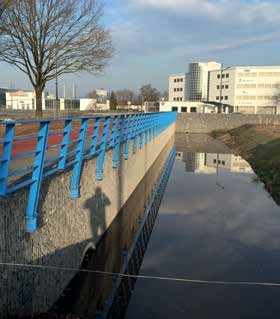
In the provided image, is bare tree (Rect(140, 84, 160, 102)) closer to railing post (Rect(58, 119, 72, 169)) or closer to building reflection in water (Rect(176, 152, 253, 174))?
building reflection in water (Rect(176, 152, 253, 174))

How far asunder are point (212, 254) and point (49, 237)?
4.68m

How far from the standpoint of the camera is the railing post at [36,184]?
5070 mm

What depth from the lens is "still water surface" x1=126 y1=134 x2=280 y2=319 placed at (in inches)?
258

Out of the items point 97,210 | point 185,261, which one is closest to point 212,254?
point 185,261

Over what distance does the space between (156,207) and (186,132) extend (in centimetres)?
4432

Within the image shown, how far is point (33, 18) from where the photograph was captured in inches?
1031

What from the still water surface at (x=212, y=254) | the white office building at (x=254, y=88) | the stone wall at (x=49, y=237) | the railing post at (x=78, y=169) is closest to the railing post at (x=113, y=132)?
the stone wall at (x=49, y=237)

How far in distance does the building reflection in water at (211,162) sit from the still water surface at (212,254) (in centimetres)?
561

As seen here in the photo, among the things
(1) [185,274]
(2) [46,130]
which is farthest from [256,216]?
(2) [46,130]

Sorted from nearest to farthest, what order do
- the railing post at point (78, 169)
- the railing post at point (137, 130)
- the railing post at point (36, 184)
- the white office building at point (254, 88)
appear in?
1. the railing post at point (36, 184)
2. the railing post at point (78, 169)
3. the railing post at point (137, 130)
4. the white office building at point (254, 88)

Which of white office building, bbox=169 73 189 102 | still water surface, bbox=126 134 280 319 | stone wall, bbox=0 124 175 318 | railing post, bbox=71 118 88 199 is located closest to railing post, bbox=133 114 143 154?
still water surface, bbox=126 134 280 319

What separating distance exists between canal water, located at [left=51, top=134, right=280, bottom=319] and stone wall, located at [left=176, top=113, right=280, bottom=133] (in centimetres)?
4025

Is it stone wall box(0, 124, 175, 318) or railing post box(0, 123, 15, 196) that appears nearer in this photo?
railing post box(0, 123, 15, 196)

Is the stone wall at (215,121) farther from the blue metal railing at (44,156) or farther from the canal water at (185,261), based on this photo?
the blue metal railing at (44,156)
